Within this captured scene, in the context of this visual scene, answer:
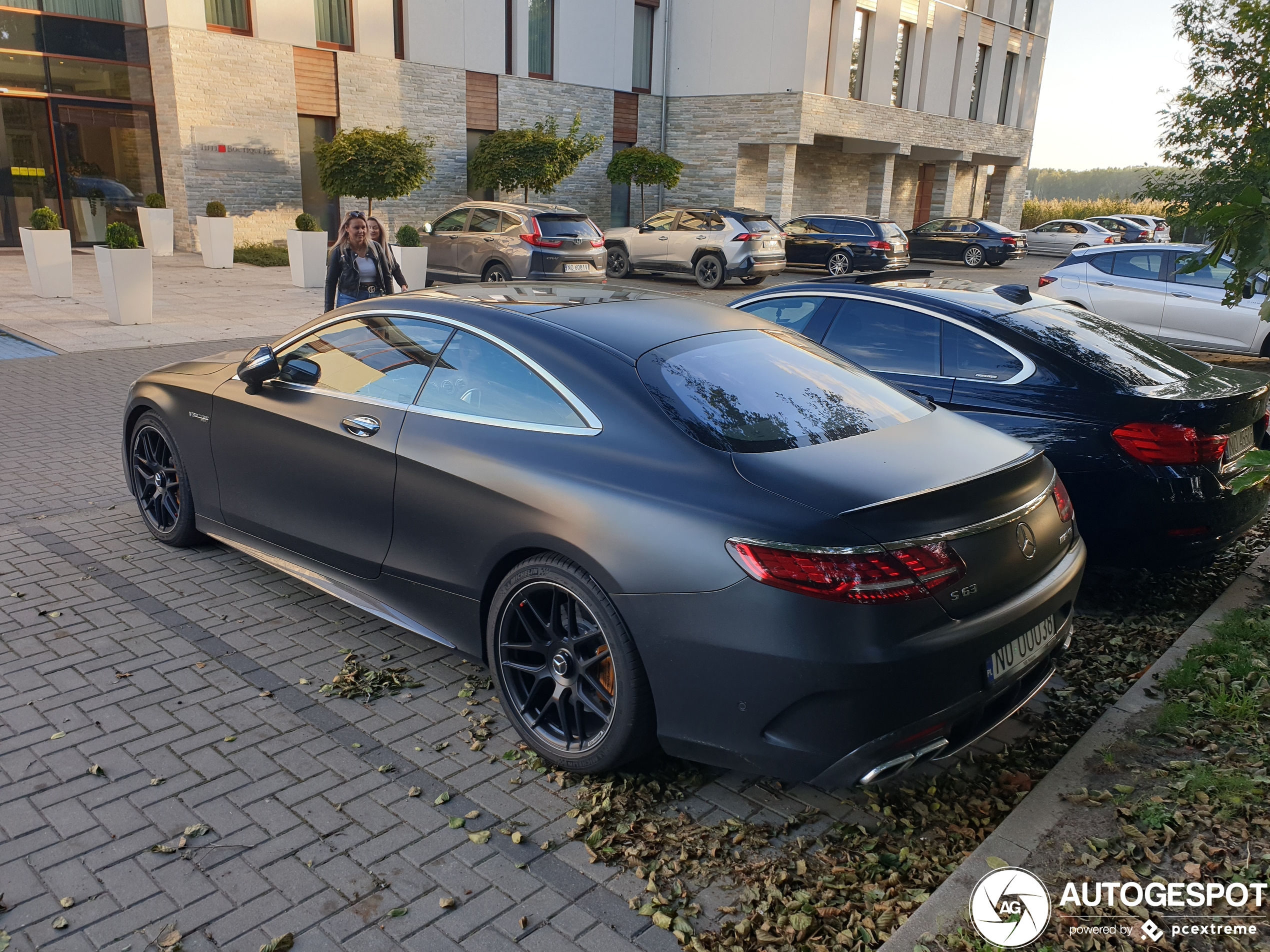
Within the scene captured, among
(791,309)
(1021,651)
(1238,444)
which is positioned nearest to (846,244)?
(791,309)

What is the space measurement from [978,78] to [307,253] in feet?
112

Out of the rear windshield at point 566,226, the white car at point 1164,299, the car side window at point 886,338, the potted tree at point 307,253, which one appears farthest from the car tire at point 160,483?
the potted tree at point 307,253

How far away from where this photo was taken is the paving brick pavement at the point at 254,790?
2775 millimetres

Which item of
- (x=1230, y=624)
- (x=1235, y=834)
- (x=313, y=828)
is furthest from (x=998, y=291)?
(x=313, y=828)

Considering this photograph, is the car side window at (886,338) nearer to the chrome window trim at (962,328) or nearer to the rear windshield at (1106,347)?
the chrome window trim at (962,328)

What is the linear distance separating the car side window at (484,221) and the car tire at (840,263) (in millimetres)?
10420

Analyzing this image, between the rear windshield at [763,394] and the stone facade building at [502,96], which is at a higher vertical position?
the stone facade building at [502,96]

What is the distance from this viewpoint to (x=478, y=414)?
12.4ft

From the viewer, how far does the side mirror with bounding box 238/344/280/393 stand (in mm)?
4586

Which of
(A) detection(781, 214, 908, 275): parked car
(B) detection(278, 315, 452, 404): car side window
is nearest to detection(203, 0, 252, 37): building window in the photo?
(A) detection(781, 214, 908, 275): parked car

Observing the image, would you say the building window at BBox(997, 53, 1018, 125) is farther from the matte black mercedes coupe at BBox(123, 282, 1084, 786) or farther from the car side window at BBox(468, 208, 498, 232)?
the matte black mercedes coupe at BBox(123, 282, 1084, 786)

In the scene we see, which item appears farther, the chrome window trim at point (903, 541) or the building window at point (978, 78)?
Result: the building window at point (978, 78)

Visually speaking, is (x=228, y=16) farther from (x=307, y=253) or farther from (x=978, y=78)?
(x=978, y=78)

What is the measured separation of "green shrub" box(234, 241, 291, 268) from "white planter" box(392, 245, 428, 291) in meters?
4.89
